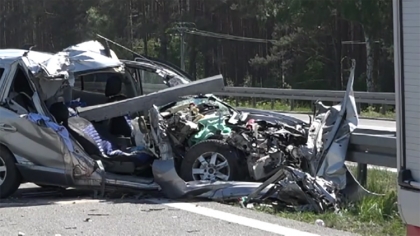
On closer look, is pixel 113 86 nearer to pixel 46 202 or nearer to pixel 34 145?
pixel 34 145

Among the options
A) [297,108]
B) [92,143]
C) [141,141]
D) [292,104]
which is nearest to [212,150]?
[141,141]

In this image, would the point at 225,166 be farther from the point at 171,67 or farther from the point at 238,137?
the point at 171,67

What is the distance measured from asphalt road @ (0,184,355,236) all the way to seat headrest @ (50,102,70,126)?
1.01 m

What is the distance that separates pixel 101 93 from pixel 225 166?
2.89 meters

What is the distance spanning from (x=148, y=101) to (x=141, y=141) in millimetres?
524

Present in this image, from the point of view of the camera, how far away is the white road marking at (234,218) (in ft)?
26.8

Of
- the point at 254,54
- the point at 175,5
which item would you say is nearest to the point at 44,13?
the point at 175,5

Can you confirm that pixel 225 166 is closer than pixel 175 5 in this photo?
Yes

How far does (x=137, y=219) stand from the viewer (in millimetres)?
8883

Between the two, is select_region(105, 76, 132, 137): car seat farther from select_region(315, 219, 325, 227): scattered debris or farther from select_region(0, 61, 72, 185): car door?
select_region(315, 219, 325, 227): scattered debris

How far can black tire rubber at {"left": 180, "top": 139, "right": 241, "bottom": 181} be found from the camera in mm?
10383

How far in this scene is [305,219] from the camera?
28.9 feet

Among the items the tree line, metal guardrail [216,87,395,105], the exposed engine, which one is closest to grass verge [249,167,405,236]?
the exposed engine

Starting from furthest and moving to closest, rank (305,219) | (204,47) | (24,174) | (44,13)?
(44,13) → (204,47) → (24,174) → (305,219)
